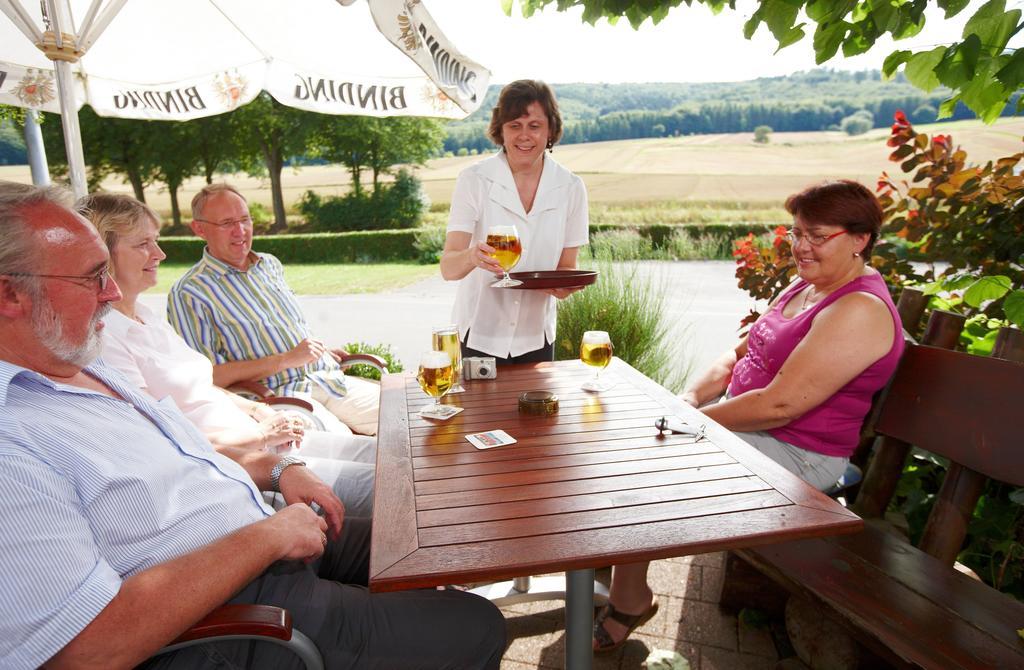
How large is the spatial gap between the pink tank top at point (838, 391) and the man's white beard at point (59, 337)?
2.07m

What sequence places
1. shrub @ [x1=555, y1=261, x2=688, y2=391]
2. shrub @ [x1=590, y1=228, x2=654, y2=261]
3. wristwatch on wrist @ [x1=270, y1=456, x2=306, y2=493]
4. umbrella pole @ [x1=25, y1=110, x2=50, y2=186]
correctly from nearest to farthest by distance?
wristwatch on wrist @ [x1=270, y1=456, x2=306, y2=493], shrub @ [x1=555, y1=261, x2=688, y2=391], shrub @ [x1=590, y1=228, x2=654, y2=261], umbrella pole @ [x1=25, y1=110, x2=50, y2=186]

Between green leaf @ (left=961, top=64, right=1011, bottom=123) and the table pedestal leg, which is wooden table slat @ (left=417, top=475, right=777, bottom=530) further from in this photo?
green leaf @ (left=961, top=64, right=1011, bottom=123)

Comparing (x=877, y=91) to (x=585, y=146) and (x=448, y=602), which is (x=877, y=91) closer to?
(x=585, y=146)

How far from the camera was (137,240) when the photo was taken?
7.38 ft

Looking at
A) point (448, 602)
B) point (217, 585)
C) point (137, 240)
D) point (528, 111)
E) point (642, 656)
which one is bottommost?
point (642, 656)

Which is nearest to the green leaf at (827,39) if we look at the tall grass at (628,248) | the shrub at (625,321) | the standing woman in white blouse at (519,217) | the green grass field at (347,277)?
the standing woman in white blouse at (519,217)

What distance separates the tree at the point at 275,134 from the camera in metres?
30.8

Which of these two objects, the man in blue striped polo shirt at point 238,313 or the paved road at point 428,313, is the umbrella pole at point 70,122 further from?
the paved road at point 428,313

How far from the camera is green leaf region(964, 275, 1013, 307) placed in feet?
6.66

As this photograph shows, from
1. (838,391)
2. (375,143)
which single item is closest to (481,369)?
(838,391)

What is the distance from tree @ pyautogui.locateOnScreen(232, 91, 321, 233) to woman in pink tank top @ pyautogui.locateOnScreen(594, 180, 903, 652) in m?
32.0

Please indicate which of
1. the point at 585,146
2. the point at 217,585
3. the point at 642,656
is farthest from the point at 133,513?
the point at 585,146

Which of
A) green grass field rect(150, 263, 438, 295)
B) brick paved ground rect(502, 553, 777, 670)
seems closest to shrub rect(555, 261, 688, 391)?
brick paved ground rect(502, 553, 777, 670)

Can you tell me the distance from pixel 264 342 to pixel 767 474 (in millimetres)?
2267
